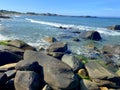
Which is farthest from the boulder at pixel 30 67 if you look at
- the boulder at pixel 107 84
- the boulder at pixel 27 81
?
the boulder at pixel 107 84

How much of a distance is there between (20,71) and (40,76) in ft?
2.99

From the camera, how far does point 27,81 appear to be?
396 inches

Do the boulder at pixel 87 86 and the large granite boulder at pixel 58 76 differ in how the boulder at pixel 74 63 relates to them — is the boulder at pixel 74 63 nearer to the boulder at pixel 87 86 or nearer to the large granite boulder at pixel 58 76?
the large granite boulder at pixel 58 76

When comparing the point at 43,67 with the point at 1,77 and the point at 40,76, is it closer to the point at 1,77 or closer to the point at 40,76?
the point at 40,76

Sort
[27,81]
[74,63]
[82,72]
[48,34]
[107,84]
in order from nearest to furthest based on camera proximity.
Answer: [27,81] → [107,84] → [82,72] → [74,63] → [48,34]

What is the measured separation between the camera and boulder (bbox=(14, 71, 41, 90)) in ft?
32.7

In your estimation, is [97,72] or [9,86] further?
[97,72]

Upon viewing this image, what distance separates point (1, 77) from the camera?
10.3 meters

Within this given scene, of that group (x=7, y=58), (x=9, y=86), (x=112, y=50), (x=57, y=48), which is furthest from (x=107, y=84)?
(x=112, y=50)

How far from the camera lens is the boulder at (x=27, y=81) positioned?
9961 mm

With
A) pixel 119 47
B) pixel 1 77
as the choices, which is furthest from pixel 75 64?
pixel 119 47

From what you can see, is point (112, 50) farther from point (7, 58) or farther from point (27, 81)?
point (27, 81)

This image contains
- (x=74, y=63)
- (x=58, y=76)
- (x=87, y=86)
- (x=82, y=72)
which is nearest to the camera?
(x=58, y=76)

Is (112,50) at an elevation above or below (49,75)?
below
